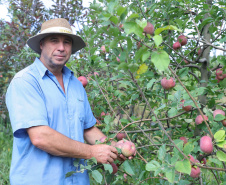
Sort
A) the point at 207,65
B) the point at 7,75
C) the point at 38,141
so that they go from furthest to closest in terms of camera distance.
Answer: the point at 7,75, the point at 207,65, the point at 38,141

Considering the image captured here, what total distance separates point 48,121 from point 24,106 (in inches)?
6.9

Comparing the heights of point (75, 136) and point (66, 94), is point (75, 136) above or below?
below

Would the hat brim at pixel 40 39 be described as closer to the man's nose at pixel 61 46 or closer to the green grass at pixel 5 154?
the man's nose at pixel 61 46

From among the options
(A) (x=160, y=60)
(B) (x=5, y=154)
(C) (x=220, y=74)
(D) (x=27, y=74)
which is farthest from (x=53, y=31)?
(B) (x=5, y=154)

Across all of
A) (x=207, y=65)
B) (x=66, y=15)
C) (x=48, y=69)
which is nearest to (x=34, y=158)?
(x=48, y=69)

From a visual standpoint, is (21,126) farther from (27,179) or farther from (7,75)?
(7,75)

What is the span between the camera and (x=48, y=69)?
1.75 m

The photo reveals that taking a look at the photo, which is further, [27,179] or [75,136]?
[75,136]

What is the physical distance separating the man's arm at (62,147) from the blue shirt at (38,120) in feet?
0.19

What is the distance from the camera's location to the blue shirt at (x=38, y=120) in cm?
144

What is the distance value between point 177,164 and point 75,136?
32.6 inches

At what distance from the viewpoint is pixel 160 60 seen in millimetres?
944

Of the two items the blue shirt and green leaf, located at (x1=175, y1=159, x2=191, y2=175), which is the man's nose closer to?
the blue shirt

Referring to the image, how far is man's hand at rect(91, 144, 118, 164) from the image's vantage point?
4.65 ft
